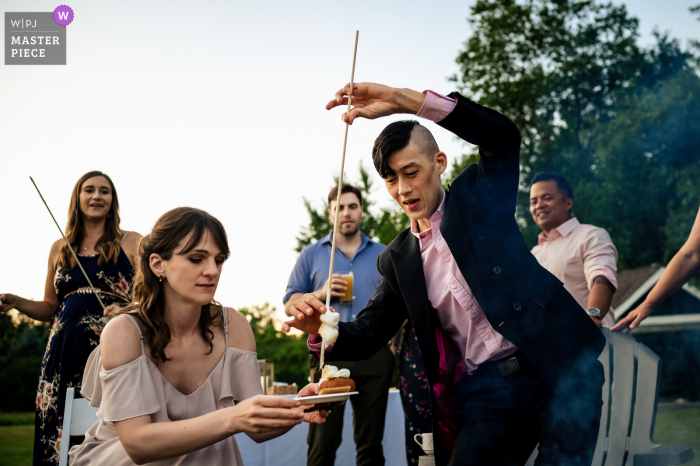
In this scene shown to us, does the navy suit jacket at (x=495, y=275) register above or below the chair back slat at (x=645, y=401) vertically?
above

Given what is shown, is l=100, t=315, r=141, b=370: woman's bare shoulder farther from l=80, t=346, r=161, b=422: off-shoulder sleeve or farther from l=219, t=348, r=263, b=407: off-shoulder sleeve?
l=219, t=348, r=263, b=407: off-shoulder sleeve

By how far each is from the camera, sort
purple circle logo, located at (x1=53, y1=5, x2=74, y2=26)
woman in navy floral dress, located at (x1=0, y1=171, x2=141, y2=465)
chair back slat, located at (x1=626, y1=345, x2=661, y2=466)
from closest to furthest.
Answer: chair back slat, located at (x1=626, y1=345, x2=661, y2=466) < woman in navy floral dress, located at (x1=0, y1=171, x2=141, y2=465) < purple circle logo, located at (x1=53, y1=5, x2=74, y2=26)

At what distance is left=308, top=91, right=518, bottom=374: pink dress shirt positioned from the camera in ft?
6.74

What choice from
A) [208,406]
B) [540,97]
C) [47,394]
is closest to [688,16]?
[208,406]

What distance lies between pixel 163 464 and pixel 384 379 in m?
2.57

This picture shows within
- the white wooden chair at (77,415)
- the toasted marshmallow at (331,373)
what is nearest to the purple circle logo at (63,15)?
the white wooden chair at (77,415)

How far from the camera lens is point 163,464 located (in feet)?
6.14

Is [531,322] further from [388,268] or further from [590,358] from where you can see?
[388,268]

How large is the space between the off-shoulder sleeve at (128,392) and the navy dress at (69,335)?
218 centimetres

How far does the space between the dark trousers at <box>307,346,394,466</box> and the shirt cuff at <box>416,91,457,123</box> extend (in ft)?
8.37

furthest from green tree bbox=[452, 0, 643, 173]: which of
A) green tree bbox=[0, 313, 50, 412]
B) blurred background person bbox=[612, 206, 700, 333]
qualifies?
green tree bbox=[0, 313, 50, 412]

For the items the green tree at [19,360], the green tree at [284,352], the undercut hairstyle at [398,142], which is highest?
the undercut hairstyle at [398,142]

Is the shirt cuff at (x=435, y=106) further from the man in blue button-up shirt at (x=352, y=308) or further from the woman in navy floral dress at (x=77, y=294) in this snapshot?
the woman in navy floral dress at (x=77, y=294)

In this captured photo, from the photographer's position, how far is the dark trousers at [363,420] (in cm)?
402
